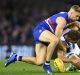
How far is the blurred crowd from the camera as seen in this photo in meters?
28.0

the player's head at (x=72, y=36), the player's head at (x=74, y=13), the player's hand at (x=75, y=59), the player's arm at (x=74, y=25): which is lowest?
the player's hand at (x=75, y=59)

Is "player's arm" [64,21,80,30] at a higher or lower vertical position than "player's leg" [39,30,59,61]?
higher

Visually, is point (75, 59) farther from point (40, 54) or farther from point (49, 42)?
point (49, 42)

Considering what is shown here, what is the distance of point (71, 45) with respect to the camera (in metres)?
15.8

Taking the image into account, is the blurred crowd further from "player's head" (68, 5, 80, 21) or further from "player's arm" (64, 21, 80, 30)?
"player's head" (68, 5, 80, 21)

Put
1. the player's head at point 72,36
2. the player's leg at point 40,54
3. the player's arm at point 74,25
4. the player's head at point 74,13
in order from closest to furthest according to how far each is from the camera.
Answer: the player's head at point 74,13 < the player's leg at point 40,54 < the player's head at point 72,36 < the player's arm at point 74,25

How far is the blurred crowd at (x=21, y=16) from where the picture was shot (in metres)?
28.0

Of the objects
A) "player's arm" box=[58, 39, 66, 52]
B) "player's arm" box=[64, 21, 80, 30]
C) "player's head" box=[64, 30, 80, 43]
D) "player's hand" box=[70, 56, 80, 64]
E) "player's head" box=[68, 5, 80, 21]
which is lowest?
"player's hand" box=[70, 56, 80, 64]

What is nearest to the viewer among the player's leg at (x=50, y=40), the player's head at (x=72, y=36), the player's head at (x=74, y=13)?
the player's leg at (x=50, y=40)

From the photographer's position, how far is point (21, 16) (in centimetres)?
3031

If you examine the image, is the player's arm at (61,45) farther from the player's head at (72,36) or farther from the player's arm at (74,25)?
the player's arm at (74,25)

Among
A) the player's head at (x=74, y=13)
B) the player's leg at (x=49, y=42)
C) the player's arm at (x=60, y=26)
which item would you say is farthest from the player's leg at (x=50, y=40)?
the player's head at (x=74, y=13)

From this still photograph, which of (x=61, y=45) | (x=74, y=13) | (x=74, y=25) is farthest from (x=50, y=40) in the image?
(x=74, y=25)

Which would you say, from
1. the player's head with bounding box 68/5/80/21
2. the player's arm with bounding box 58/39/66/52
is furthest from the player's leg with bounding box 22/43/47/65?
the player's head with bounding box 68/5/80/21
